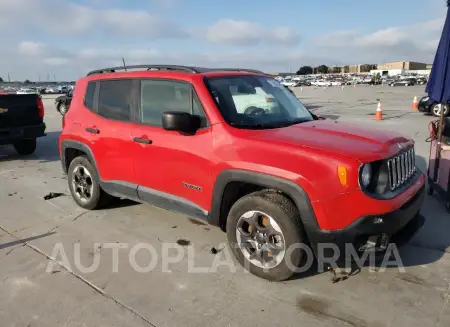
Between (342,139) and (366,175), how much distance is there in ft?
1.41

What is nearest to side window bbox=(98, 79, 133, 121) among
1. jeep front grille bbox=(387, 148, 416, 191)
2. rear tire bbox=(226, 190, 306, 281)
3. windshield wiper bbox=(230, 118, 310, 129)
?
windshield wiper bbox=(230, 118, 310, 129)

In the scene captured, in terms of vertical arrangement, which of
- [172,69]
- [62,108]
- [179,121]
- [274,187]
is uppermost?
[172,69]

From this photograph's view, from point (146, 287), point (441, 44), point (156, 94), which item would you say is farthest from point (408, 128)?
point (146, 287)

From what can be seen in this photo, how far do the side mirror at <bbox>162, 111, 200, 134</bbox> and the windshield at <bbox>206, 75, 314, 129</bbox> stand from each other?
0.30 meters

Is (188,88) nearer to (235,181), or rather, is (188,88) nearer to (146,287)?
(235,181)

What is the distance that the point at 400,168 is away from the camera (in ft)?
11.1

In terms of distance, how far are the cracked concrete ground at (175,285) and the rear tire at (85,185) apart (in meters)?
0.32

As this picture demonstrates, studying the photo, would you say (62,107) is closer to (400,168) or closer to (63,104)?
(63,104)

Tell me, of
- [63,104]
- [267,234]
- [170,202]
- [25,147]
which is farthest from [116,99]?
[63,104]

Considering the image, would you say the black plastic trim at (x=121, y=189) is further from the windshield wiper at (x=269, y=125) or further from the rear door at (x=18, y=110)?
the rear door at (x=18, y=110)

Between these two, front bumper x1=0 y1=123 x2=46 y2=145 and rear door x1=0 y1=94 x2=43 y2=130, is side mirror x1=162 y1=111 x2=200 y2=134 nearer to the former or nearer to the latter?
front bumper x1=0 y1=123 x2=46 y2=145

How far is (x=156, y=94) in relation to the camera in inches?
163

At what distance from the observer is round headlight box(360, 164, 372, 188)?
2940mm

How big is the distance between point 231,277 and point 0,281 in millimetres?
2044
